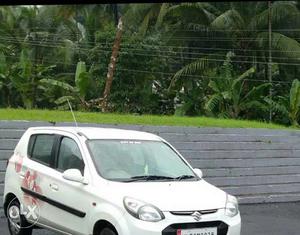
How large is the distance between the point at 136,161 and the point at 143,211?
1.18 m

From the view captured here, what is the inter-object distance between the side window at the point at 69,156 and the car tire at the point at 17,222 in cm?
103

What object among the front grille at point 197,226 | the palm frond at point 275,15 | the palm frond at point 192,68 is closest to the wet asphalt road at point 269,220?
the front grille at point 197,226

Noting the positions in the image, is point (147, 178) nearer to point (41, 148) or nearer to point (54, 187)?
point (54, 187)

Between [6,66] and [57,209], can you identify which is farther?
[6,66]

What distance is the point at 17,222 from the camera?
25.3 ft

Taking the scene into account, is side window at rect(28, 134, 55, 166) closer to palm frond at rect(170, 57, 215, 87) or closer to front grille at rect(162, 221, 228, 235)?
front grille at rect(162, 221, 228, 235)

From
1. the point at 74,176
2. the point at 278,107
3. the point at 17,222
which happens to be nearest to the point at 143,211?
the point at 74,176

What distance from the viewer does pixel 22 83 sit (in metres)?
21.7

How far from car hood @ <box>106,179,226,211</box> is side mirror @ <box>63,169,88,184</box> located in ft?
1.39

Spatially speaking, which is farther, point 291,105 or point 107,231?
point 291,105

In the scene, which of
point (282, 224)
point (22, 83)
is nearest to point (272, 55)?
point (22, 83)

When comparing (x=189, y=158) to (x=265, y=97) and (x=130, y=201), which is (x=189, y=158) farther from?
(x=265, y=97)

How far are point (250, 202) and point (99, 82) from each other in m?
15.1

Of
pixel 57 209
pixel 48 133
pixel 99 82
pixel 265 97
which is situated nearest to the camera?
pixel 57 209
